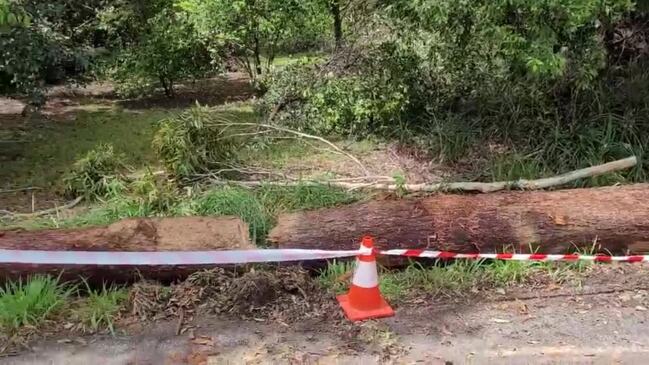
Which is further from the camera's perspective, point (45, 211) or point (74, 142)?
point (74, 142)

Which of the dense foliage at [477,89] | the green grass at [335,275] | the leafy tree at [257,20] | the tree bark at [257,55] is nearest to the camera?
the green grass at [335,275]

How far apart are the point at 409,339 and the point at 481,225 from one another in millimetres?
1191

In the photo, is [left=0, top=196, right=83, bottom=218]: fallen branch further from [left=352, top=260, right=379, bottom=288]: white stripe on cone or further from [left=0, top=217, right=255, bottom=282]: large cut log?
[left=352, top=260, right=379, bottom=288]: white stripe on cone

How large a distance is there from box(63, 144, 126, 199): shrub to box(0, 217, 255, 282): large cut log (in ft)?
5.42

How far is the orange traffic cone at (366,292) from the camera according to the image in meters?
3.72

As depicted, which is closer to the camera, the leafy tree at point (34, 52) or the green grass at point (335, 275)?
Result: the green grass at point (335, 275)

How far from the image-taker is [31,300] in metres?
3.67

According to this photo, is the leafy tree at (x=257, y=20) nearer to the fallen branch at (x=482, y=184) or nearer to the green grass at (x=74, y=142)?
the green grass at (x=74, y=142)

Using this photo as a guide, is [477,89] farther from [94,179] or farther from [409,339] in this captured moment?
[409,339]

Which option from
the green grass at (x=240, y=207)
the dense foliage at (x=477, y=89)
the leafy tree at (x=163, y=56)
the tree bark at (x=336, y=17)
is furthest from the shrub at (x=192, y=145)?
the leafy tree at (x=163, y=56)

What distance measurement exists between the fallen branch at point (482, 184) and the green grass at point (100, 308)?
82.8 inches

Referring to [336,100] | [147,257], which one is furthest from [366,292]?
[336,100]

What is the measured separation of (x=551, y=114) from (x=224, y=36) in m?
5.10

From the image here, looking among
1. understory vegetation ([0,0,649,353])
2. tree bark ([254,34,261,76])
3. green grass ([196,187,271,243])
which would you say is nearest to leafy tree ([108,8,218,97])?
understory vegetation ([0,0,649,353])
